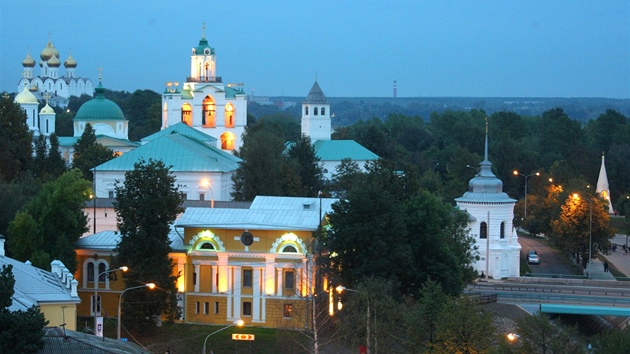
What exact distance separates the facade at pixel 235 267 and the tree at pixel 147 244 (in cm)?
163

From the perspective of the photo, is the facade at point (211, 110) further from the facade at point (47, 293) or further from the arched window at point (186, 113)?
the facade at point (47, 293)

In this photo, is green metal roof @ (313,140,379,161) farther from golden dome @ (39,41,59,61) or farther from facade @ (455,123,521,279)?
golden dome @ (39,41,59,61)

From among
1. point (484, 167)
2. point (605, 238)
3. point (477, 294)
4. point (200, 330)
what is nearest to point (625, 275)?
point (605, 238)

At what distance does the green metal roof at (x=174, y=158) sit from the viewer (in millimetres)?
75188

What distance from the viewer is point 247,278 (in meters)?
52.5

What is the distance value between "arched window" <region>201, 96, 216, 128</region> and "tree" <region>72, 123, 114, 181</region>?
12.5m

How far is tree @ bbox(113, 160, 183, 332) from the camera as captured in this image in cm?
4912

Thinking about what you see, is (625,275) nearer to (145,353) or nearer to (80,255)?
(80,255)

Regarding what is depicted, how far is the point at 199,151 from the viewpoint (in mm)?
78500

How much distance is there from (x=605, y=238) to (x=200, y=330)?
84.8 feet

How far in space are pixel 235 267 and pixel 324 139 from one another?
2216 inches

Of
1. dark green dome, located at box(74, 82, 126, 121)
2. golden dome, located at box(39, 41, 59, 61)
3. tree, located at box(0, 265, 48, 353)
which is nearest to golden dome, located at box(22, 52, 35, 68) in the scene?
golden dome, located at box(39, 41, 59, 61)

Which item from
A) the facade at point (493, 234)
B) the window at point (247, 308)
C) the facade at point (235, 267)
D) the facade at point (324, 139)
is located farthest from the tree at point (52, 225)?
A: the facade at point (324, 139)

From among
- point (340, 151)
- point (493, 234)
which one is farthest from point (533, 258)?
point (340, 151)
